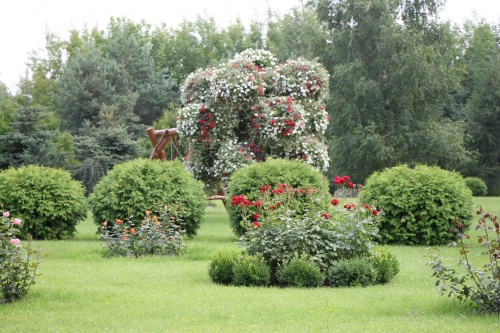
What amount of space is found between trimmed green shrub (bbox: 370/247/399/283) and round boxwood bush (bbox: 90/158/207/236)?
571 centimetres

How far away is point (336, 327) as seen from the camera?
5.82 m

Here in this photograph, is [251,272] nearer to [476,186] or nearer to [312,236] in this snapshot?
[312,236]

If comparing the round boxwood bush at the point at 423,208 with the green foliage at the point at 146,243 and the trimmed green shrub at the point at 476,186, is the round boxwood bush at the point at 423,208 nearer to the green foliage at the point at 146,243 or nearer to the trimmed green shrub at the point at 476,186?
→ the green foliage at the point at 146,243

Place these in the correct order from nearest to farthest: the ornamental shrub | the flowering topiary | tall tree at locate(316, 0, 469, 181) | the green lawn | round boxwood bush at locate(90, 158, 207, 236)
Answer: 1. the green lawn
2. the ornamental shrub
3. round boxwood bush at locate(90, 158, 207, 236)
4. the flowering topiary
5. tall tree at locate(316, 0, 469, 181)

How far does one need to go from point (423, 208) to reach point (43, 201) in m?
8.56

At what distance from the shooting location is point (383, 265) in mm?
8414

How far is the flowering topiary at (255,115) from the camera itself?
697 inches

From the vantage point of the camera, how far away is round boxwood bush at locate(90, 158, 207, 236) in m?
13.4

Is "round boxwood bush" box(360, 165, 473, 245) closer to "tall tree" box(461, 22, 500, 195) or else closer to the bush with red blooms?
the bush with red blooms

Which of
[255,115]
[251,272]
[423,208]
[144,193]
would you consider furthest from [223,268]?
[255,115]

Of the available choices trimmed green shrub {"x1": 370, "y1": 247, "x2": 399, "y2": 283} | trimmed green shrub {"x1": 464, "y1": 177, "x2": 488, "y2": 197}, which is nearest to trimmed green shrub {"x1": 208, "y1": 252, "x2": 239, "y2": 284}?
trimmed green shrub {"x1": 370, "y1": 247, "x2": 399, "y2": 283}

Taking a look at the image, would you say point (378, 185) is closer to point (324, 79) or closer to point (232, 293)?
point (324, 79)

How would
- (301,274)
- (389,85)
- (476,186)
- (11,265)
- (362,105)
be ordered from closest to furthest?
(11,265) < (301,274) < (389,85) < (362,105) < (476,186)

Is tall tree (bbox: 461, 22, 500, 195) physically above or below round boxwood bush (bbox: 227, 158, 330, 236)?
above
